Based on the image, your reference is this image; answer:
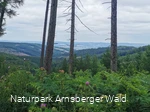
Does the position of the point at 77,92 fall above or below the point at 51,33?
below

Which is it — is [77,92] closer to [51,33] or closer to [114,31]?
[51,33]

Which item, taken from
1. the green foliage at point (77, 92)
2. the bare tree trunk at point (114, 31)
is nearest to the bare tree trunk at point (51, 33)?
the bare tree trunk at point (114, 31)

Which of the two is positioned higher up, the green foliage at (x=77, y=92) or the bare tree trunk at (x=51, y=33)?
the bare tree trunk at (x=51, y=33)

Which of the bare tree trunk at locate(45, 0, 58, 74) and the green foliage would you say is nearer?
the green foliage

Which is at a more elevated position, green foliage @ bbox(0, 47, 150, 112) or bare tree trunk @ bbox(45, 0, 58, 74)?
bare tree trunk @ bbox(45, 0, 58, 74)

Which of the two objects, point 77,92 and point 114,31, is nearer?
point 77,92

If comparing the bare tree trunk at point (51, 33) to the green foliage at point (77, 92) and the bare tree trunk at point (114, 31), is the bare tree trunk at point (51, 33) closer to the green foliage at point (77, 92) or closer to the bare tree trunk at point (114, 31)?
the bare tree trunk at point (114, 31)

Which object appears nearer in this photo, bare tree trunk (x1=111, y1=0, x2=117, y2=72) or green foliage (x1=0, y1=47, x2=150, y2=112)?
green foliage (x1=0, y1=47, x2=150, y2=112)

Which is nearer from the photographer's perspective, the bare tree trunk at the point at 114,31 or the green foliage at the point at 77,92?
the green foliage at the point at 77,92

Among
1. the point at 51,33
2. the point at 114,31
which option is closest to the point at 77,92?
the point at 51,33

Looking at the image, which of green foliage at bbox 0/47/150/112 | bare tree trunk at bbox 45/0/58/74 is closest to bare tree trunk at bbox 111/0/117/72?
bare tree trunk at bbox 45/0/58/74

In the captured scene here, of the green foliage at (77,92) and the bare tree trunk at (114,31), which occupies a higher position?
the bare tree trunk at (114,31)

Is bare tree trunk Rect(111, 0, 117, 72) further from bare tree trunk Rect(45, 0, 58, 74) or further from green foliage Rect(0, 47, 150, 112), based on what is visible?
green foliage Rect(0, 47, 150, 112)

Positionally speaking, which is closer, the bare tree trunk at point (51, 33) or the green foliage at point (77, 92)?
the green foliage at point (77, 92)
